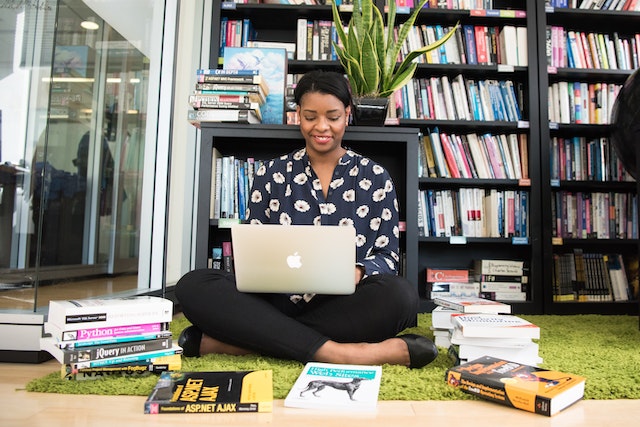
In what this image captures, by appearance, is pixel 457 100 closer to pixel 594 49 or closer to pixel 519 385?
pixel 594 49

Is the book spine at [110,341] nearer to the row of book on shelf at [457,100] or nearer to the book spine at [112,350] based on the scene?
the book spine at [112,350]

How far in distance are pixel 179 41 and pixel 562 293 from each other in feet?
8.34

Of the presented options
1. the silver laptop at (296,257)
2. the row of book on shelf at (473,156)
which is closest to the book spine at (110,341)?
the silver laptop at (296,257)

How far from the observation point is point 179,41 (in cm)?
265

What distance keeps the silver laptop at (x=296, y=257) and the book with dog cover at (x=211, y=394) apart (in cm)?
22

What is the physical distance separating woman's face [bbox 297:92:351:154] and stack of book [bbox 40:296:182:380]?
2.37 feet

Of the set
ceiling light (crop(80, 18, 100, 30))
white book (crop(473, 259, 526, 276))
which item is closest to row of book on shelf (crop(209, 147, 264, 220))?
white book (crop(473, 259, 526, 276))

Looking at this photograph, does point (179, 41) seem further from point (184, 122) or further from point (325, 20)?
point (325, 20)

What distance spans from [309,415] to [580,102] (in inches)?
107

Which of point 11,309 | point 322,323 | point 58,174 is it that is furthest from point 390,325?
point 58,174

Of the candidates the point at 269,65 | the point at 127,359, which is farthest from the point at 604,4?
the point at 127,359

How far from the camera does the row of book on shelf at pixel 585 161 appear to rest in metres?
2.83

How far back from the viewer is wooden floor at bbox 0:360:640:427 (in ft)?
2.90

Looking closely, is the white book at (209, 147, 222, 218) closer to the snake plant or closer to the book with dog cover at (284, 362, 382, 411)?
the snake plant
